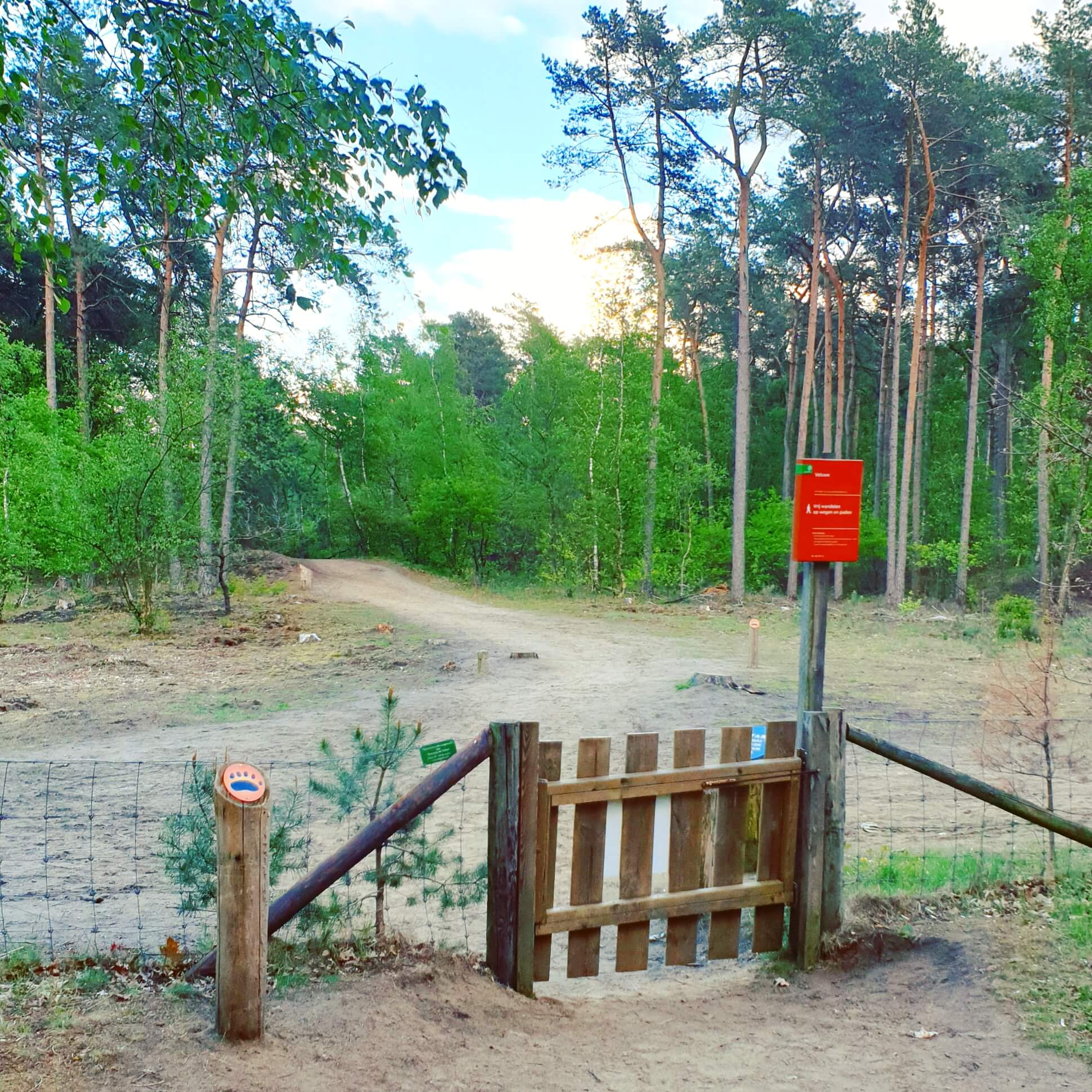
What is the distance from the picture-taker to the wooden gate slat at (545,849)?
3920 mm

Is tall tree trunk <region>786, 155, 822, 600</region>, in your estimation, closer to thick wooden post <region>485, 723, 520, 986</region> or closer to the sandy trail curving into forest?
the sandy trail curving into forest

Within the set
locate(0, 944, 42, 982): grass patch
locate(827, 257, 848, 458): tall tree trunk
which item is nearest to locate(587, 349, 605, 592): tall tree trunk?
locate(827, 257, 848, 458): tall tree trunk

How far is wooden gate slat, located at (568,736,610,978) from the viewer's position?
401 cm

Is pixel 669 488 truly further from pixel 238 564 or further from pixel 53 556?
pixel 53 556

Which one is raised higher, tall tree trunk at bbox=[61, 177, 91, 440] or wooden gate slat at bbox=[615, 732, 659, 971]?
tall tree trunk at bbox=[61, 177, 91, 440]

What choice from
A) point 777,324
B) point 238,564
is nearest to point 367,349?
point 238,564

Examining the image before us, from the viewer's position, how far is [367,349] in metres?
37.3

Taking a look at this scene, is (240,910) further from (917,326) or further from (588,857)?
(917,326)

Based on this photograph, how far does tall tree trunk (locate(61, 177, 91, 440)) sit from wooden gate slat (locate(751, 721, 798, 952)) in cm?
2221

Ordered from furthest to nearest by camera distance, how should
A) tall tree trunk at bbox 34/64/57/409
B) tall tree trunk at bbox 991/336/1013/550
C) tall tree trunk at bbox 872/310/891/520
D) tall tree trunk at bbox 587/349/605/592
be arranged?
Answer: tall tree trunk at bbox 872/310/891/520, tall tree trunk at bbox 991/336/1013/550, tall tree trunk at bbox 587/349/605/592, tall tree trunk at bbox 34/64/57/409

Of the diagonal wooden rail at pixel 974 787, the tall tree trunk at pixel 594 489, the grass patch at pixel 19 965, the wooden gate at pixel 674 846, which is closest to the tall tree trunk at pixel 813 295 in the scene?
the tall tree trunk at pixel 594 489

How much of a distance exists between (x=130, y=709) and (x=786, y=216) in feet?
74.0

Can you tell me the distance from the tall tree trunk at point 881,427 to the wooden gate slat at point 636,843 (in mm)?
30097

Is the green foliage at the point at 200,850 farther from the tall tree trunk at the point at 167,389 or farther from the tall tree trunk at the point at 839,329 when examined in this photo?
the tall tree trunk at the point at 839,329
